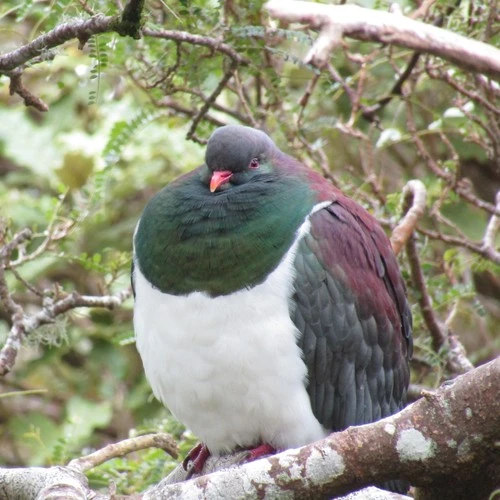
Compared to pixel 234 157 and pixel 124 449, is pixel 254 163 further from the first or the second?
pixel 124 449

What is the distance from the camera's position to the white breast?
11.2 ft

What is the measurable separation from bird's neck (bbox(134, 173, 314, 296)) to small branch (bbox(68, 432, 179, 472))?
0.58 meters

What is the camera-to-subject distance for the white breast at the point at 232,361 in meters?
3.40

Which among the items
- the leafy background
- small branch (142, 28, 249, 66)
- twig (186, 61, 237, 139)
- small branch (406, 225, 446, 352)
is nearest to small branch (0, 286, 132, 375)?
the leafy background

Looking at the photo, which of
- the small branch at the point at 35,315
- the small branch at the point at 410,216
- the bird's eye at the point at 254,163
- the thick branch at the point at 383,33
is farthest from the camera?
the small branch at the point at 410,216

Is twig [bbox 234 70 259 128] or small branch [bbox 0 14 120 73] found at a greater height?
small branch [bbox 0 14 120 73]

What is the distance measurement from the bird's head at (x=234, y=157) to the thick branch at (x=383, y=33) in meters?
1.58

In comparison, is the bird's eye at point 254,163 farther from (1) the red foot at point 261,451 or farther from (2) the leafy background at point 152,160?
(1) the red foot at point 261,451

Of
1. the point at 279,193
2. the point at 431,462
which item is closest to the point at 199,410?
the point at 279,193

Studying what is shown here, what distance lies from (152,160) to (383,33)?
4.14 m

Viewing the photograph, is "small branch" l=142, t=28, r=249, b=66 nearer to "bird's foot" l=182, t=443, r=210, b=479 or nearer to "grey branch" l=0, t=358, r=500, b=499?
"bird's foot" l=182, t=443, r=210, b=479

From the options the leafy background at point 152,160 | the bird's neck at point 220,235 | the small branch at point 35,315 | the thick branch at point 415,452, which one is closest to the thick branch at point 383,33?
the thick branch at point 415,452

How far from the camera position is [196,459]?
3785 mm

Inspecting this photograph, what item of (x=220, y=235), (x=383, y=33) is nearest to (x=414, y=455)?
(x=383, y=33)
